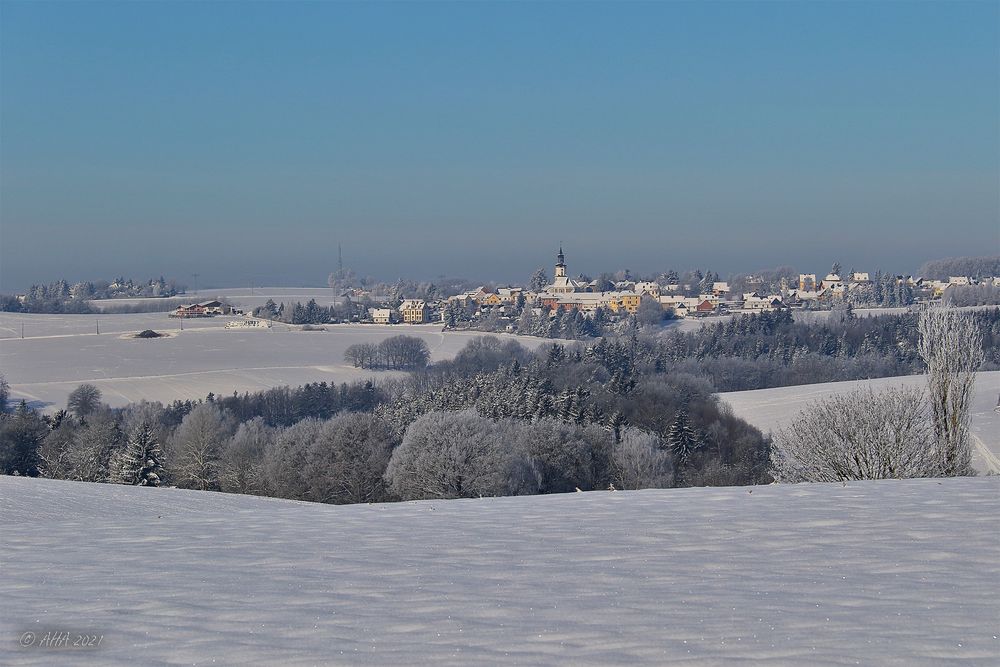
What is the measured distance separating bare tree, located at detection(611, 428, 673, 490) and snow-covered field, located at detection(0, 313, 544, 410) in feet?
111

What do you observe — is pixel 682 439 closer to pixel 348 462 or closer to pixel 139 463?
pixel 348 462

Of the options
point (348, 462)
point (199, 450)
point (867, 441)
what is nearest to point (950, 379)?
point (867, 441)

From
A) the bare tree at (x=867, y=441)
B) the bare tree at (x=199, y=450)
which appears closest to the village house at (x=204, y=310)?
the bare tree at (x=199, y=450)

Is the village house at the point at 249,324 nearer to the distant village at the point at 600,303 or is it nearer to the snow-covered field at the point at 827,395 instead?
the distant village at the point at 600,303

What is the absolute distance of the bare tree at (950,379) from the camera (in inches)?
704

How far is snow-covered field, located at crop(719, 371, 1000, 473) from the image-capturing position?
110 feet

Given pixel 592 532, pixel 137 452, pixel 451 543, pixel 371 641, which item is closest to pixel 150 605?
pixel 371 641

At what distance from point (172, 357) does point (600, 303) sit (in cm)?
7970

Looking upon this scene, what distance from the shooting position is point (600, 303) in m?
148

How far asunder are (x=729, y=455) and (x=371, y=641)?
3908cm

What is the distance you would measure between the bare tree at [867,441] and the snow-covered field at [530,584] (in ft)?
17.5

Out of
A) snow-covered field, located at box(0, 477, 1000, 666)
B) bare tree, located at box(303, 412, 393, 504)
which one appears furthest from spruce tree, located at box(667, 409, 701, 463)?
snow-covered field, located at box(0, 477, 1000, 666)

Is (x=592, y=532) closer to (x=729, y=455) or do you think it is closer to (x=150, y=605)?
(x=150, y=605)

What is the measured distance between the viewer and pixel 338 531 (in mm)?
10586
